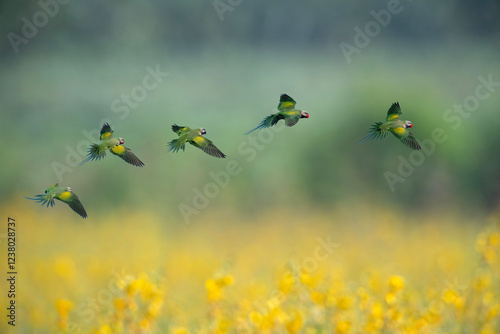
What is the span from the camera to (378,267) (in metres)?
2.26

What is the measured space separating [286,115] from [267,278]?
127 cm

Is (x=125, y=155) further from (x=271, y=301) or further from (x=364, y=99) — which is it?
(x=364, y=99)

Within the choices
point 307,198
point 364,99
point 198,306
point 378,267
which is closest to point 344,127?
point 364,99

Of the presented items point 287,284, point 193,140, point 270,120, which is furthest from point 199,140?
point 287,284

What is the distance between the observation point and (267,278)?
2037 mm

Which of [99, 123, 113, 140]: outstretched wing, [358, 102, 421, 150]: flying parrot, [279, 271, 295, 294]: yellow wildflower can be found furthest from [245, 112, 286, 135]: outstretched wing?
[279, 271, 295, 294]: yellow wildflower

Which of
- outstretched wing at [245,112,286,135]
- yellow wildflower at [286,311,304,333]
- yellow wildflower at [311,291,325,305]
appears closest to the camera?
outstretched wing at [245,112,286,135]

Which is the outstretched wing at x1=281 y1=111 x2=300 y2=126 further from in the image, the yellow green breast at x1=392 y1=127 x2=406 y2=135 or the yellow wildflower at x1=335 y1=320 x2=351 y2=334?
the yellow wildflower at x1=335 y1=320 x2=351 y2=334

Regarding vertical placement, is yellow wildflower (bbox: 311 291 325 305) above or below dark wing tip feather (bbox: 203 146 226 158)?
above

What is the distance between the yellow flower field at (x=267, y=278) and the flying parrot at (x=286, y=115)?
21.0 inches

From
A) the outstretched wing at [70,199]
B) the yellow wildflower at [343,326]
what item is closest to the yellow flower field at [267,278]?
the yellow wildflower at [343,326]

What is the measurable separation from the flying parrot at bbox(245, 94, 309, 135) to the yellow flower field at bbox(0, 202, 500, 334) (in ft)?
1.75

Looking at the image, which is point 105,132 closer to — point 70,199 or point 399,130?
point 70,199

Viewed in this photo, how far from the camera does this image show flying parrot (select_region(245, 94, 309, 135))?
2.75ft
